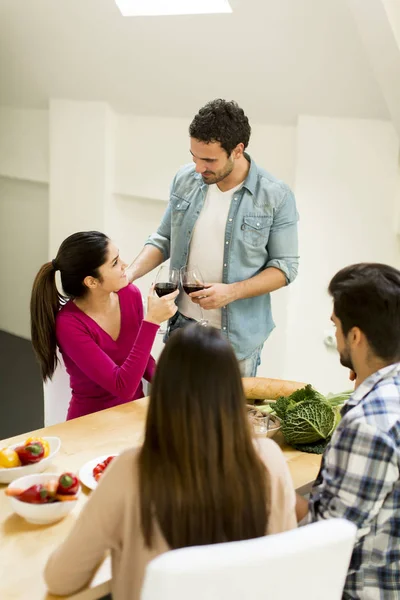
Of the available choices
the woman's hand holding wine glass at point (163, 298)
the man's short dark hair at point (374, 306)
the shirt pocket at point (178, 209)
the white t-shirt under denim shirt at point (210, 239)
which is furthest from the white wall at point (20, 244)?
the man's short dark hair at point (374, 306)

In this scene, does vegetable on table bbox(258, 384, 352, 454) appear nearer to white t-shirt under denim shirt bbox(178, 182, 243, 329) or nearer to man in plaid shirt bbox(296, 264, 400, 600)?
man in plaid shirt bbox(296, 264, 400, 600)

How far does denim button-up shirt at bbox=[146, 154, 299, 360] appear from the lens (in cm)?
294

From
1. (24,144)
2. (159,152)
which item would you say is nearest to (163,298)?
(159,152)

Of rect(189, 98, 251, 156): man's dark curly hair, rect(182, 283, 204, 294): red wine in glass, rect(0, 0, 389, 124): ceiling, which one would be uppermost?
rect(0, 0, 389, 124): ceiling

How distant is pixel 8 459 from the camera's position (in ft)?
6.40

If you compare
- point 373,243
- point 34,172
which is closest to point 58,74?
point 34,172

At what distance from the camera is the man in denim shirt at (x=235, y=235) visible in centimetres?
287

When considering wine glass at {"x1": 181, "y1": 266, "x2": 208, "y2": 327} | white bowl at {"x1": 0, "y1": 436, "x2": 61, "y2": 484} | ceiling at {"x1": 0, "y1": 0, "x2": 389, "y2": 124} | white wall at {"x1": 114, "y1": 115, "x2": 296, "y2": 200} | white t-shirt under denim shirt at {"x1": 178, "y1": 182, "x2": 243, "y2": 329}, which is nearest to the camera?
white bowl at {"x1": 0, "y1": 436, "x2": 61, "y2": 484}

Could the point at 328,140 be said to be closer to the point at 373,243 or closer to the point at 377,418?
the point at 373,243

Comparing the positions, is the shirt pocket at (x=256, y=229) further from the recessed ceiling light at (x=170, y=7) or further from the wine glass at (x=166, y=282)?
the recessed ceiling light at (x=170, y=7)

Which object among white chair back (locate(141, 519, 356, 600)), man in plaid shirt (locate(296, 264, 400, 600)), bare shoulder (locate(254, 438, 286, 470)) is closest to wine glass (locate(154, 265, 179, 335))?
man in plaid shirt (locate(296, 264, 400, 600))

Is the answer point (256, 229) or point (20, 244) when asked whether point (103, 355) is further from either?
point (20, 244)

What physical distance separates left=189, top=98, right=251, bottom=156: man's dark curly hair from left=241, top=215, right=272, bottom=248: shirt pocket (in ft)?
0.94

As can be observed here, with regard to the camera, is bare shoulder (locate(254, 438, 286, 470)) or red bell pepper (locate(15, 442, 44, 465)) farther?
red bell pepper (locate(15, 442, 44, 465))
